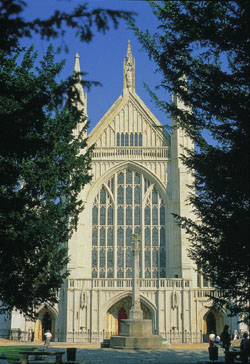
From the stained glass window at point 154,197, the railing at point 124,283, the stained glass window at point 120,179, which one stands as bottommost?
the railing at point 124,283

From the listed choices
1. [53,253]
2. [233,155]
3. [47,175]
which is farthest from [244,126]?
[53,253]

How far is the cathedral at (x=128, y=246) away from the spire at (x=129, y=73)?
10cm

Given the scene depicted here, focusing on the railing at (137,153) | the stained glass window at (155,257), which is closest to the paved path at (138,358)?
the stained glass window at (155,257)

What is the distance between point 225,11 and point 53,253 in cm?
896

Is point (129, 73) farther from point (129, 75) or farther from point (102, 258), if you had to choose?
point (102, 258)

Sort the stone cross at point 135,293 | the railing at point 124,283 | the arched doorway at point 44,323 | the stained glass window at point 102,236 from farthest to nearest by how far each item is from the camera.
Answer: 1. the stained glass window at point 102,236
2. the arched doorway at point 44,323
3. the railing at point 124,283
4. the stone cross at point 135,293

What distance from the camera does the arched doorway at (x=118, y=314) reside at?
34875 millimetres

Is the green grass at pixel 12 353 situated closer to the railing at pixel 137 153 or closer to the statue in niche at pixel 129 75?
the railing at pixel 137 153

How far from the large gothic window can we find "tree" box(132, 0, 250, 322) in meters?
23.8

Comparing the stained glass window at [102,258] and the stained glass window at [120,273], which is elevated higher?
the stained glass window at [102,258]

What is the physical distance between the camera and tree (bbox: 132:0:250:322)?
10859 mm

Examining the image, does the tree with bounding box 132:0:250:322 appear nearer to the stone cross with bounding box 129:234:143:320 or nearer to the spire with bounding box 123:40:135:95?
the stone cross with bounding box 129:234:143:320

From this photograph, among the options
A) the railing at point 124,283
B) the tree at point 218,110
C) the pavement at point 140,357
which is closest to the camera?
the tree at point 218,110

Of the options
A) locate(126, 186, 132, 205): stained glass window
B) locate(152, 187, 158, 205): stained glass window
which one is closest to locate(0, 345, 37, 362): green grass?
locate(126, 186, 132, 205): stained glass window
